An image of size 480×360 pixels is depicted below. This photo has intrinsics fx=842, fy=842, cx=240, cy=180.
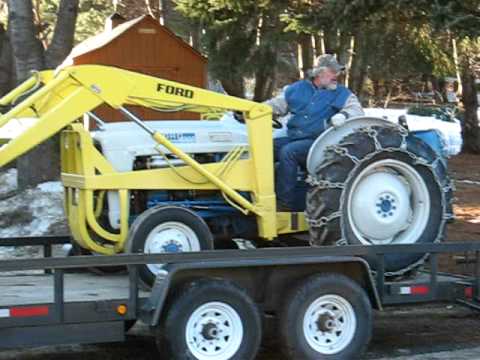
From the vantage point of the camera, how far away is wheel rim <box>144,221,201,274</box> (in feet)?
20.9

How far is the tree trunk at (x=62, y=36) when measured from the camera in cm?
1342

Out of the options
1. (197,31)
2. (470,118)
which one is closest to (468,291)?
(197,31)

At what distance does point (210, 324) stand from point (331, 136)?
6.49 ft

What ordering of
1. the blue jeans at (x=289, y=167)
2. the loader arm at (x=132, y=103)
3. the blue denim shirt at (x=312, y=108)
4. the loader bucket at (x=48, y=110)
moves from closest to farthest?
the loader bucket at (x=48, y=110)
the loader arm at (x=132, y=103)
the blue jeans at (x=289, y=167)
the blue denim shirt at (x=312, y=108)

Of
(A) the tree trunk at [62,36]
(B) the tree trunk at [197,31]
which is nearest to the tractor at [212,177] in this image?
(A) the tree trunk at [62,36]

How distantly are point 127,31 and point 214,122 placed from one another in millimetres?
9360

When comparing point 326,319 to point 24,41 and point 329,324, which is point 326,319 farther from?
point 24,41

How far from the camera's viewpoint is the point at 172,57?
1678cm

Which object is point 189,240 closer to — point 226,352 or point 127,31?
point 226,352

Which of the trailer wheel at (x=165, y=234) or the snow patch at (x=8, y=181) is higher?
the snow patch at (x=8, y=181)

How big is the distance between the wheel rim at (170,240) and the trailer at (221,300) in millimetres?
387

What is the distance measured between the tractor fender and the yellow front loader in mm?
347

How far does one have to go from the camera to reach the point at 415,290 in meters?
6.70

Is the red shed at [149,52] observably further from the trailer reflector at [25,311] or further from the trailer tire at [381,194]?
the trailer reflector at [25,311]
